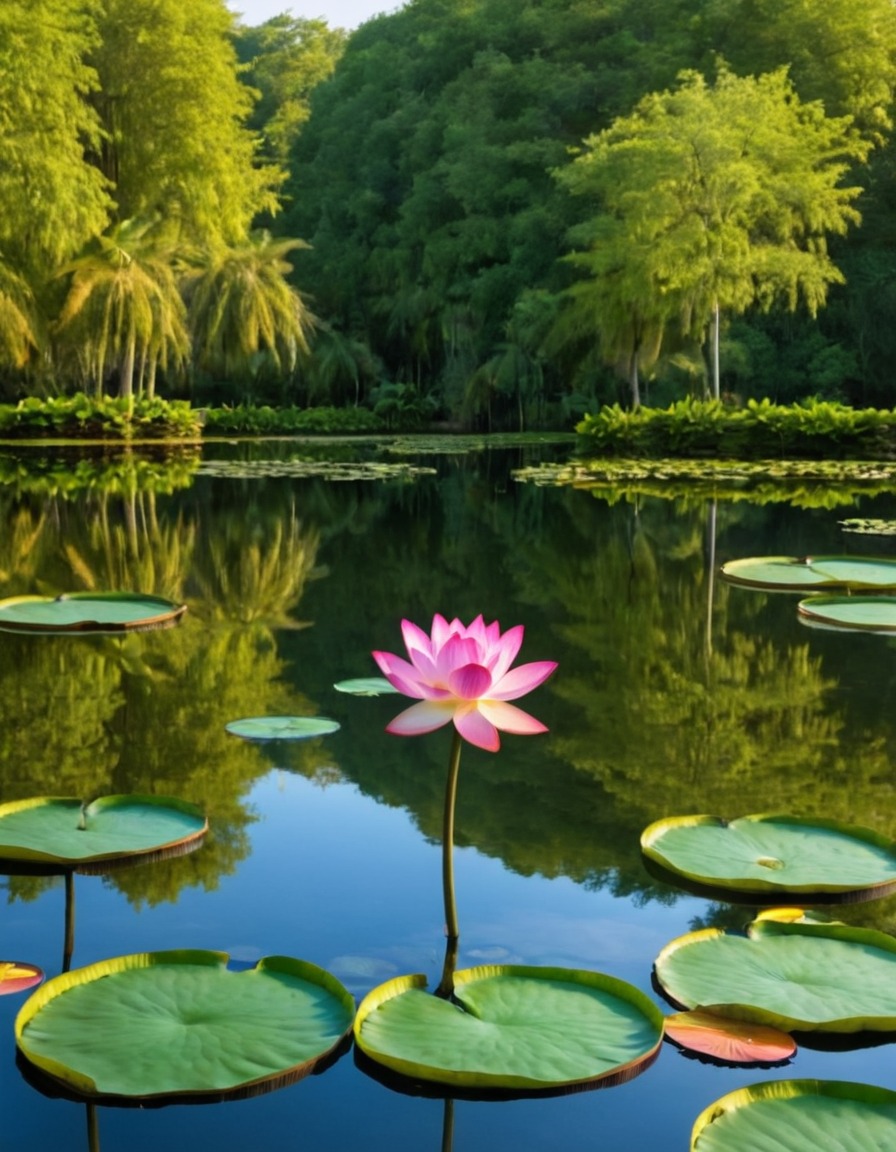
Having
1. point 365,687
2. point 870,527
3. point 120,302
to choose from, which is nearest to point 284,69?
point 120,302

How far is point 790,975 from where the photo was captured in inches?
82.7

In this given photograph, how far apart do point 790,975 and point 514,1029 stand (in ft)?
1.63

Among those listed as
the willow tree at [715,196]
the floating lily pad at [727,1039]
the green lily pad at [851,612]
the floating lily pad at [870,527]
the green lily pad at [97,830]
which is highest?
the willow tree at [715,196]

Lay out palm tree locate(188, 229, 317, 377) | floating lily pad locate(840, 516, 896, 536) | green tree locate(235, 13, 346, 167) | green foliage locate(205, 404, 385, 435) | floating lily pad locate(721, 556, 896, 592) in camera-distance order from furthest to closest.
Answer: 1. green tree locate(235, 13, 346, 167)
2. green foliage locate(205, 404, 385, 435)
3. palm tree locate(188, 229, 317, 377)
4. floating lily pad locate(840, 516, 896, 536)
5. floating lily pad locate(721, 556, 896, 592)

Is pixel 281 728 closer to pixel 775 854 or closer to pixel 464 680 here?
pixel 775 854

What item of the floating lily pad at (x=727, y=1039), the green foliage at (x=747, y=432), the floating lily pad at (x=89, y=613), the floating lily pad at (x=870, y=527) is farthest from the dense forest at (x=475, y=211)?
the floating lily pad at (x=727, y=1039)

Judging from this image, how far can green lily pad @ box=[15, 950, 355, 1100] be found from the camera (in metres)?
1.78

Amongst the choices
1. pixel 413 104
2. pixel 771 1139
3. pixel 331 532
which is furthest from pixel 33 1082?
pixel 413 104

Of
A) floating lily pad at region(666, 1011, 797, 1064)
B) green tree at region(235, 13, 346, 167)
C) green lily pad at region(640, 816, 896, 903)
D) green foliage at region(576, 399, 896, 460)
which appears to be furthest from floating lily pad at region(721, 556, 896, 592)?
green tree at region(235, 13, 346, 167)

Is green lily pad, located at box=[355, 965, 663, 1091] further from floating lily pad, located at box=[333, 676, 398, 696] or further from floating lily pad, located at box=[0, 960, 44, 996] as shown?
floating lily pad, located at box=[333, 676, 398, 696]

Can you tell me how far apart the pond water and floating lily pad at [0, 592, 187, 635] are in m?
0.08

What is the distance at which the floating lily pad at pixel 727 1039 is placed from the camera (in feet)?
6.21

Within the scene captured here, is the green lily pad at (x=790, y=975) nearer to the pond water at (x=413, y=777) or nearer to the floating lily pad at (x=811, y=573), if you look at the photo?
the pond water at (x=413, y=777)

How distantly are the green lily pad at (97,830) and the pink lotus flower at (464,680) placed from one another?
2.59 ft
